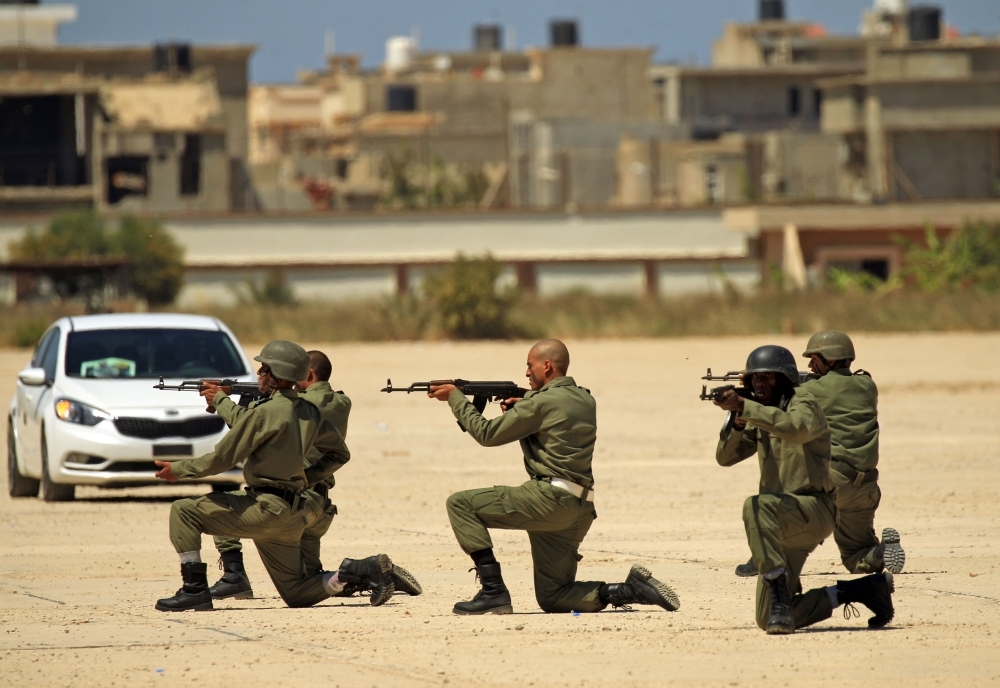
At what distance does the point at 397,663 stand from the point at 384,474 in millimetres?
9813

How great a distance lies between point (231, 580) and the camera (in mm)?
9797

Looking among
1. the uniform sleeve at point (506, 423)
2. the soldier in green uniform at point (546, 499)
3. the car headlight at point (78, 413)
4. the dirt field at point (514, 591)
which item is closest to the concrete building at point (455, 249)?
the dirt field at point (514, 591)

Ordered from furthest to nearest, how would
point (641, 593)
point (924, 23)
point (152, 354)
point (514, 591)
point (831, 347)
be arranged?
point (924, 23) < point (152, 354) < point (831, 347) < point (514, 591) < point (641, 593)

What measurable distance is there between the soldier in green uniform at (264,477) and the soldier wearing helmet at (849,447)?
10.5ft

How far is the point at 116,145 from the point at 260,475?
6190cm

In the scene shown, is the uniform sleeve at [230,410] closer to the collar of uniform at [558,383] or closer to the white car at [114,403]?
the collar of uniform at [558,383]

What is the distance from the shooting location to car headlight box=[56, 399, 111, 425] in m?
14.6

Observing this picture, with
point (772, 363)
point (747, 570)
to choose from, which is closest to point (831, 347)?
point (747, 570)

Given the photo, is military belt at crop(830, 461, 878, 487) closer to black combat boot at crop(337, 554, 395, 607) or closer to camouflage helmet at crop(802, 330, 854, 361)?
camouflage helmet at crop(802, 330, 854, 361)

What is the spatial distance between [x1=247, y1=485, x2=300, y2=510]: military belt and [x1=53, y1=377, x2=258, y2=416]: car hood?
5632 millimetres

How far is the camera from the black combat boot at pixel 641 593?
29.3 ft

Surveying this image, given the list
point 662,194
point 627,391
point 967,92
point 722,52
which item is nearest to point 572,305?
point 627,391

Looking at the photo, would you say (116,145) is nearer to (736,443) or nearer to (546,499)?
(546,499)

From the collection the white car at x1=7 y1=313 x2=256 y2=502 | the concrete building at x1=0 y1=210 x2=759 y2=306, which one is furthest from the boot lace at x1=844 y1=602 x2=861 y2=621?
the concrete building at x1=0 y1=210 x2=759 y2=306
